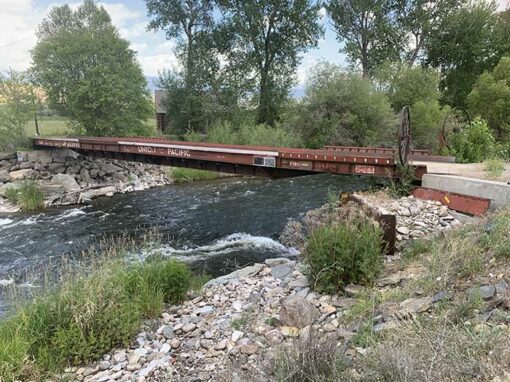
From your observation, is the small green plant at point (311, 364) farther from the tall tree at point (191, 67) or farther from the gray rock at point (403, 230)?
the tall tree at point (191, 67)

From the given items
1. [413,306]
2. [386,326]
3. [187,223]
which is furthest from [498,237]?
[187,223]

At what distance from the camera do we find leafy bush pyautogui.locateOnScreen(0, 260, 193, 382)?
4797 mm

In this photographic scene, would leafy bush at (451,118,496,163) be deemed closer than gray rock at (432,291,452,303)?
No

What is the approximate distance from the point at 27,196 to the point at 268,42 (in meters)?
24.3

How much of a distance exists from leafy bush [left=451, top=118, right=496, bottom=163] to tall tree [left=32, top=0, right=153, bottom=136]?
1893 cm

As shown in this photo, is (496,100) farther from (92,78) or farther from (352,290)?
(92,78)

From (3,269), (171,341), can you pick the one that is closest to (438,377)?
(171,341)

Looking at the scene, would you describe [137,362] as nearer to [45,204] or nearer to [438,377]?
[438,377]

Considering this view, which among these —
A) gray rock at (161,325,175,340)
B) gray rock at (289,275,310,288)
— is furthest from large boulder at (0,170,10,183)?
gray rock at (289,275,310,288)

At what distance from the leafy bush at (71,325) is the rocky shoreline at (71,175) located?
1407cm

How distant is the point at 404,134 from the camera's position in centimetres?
884

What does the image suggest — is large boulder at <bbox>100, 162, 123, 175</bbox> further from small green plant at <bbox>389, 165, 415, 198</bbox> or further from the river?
Answer: small green plant at <bbox>389, 165, 415, 198</bbox>

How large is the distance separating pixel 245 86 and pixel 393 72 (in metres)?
12.0

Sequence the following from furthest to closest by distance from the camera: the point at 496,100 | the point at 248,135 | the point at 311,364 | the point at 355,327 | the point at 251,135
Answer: the point at 248,135 → the point at 251,135 → the point at 496,100 → the point at 355,327 → the point at 311,364
